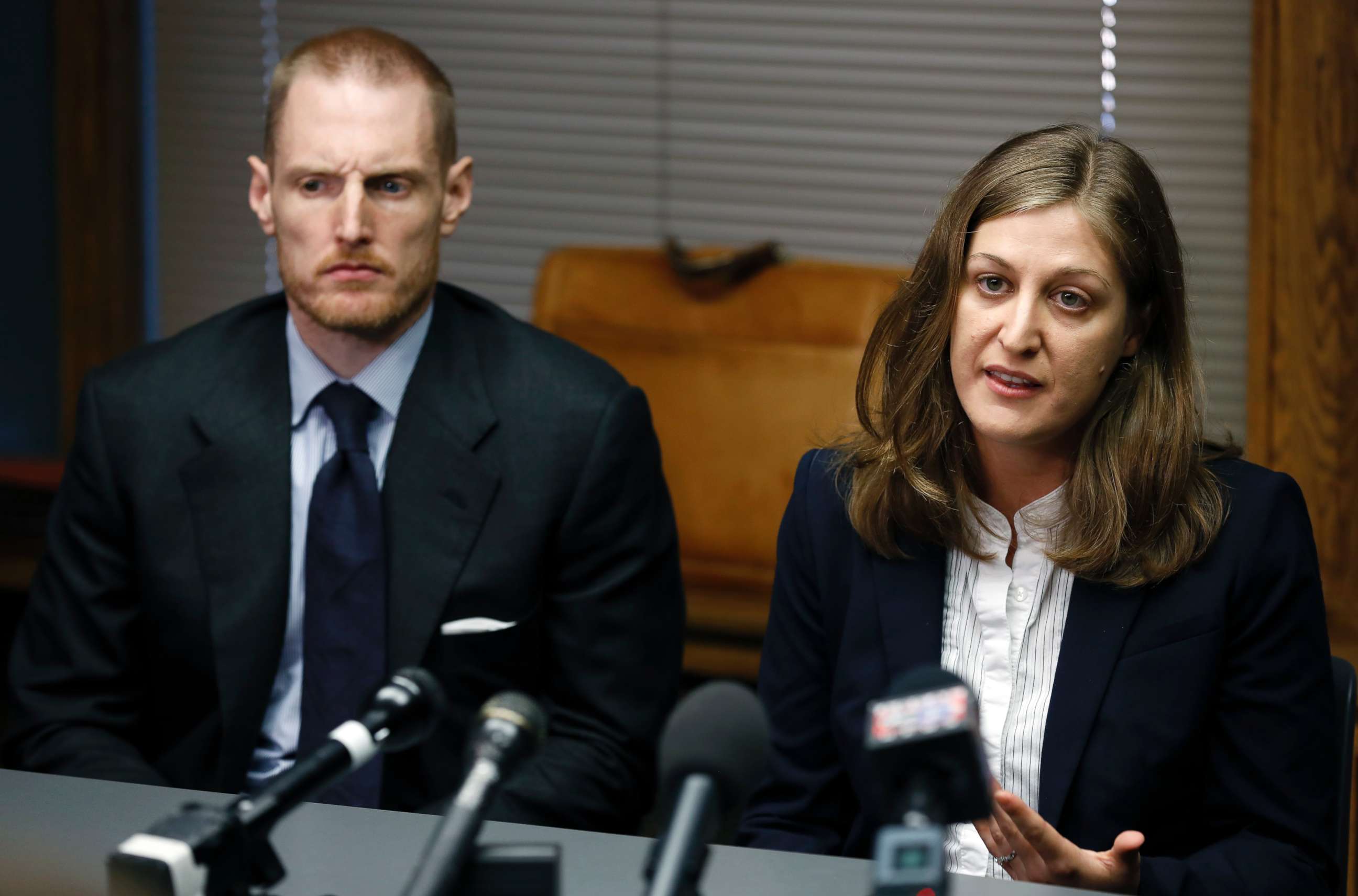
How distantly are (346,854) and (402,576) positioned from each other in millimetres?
690

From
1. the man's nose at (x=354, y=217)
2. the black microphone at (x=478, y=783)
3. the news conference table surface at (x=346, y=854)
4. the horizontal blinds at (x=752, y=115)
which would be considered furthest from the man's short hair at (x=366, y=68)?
the horizontal blinds at (x=752, y=115)

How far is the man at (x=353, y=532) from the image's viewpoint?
1863 mm

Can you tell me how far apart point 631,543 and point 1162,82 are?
6.18 ft

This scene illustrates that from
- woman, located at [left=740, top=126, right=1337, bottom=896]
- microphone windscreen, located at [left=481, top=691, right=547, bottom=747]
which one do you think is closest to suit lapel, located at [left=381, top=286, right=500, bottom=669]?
woman, located at [left=740, top=126, right=1337, bottom=896]

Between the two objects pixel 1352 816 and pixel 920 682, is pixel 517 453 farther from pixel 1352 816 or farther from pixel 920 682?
pixel 1352 816

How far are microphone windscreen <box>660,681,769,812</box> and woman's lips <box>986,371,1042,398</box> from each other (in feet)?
2.48

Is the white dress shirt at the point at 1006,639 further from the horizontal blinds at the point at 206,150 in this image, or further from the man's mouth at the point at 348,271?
the horizontal blinds at the point at 206,150

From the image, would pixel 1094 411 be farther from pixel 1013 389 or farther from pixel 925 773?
pixel 925 773

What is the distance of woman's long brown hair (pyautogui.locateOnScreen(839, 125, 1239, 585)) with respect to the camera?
5.13ft

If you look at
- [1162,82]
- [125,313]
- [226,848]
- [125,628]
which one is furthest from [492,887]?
[125,313]

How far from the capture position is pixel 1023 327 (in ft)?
5.01

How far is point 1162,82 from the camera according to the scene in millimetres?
3162

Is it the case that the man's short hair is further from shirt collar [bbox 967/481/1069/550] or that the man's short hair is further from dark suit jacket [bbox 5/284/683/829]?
shirt collar [bbox 967/481/1069/550]

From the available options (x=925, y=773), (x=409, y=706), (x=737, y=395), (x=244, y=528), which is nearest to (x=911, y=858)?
(x=925, y=773)
